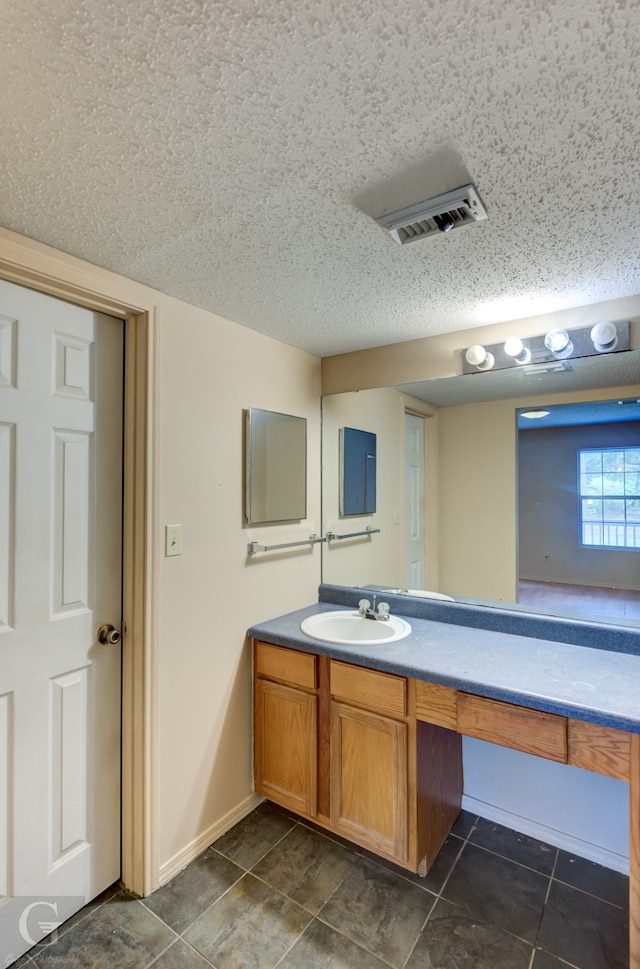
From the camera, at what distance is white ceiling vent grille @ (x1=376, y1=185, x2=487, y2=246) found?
1.09 m

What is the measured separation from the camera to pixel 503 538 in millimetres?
2041

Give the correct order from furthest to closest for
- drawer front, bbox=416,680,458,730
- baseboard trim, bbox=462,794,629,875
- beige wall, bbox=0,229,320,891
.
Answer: baseboard trim, bbox=462,794,629,875 → beige wall, bbox=0,229,320,891 → drawer front, bbox=416,680,458,730

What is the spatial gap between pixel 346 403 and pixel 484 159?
1.47 meters

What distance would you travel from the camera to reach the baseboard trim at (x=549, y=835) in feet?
5.54

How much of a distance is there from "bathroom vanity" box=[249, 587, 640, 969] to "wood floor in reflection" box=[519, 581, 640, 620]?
0.08 m

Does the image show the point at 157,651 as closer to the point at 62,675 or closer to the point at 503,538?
the point at 62,675

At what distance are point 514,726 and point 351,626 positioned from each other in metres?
0.83

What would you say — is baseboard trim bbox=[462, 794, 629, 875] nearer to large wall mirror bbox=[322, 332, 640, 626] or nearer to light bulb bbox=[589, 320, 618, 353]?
large wall mirror bbox=[322, 332, 640, 626]

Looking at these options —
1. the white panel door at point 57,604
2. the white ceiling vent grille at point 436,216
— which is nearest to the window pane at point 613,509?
the white ceiling vent grille at point 436,216

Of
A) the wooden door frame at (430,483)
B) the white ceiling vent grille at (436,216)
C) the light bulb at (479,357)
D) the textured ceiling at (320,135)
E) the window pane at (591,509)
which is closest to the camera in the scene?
the textured ceiling at (320,135)

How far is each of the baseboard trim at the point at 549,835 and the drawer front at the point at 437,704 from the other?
0.81m

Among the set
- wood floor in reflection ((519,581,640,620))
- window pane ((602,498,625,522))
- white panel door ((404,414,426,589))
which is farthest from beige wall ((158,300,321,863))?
window pane ((602,498,625,522))

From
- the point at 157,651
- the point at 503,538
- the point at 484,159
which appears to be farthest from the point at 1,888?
the point at 484,159

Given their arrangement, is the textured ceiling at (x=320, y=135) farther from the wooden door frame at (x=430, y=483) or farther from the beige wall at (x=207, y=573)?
the wooden door frame at (x=430, y=483)
